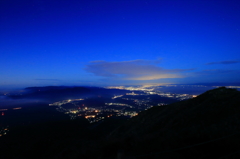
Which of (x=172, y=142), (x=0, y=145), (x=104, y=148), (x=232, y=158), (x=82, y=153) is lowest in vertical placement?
(x=0, y=145)

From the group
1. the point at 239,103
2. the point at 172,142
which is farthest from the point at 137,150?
the point at 239,103

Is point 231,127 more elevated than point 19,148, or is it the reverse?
point 231,127

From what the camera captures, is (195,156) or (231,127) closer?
(195,156)

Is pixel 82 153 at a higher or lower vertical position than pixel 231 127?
lower

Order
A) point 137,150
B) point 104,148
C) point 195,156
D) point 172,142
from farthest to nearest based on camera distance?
point 104,148
point 137,150
point 172,142
point 195,156

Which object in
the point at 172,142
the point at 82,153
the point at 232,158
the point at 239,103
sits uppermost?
the point at 239,103

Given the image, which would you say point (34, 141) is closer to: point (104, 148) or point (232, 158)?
point (104, 148)

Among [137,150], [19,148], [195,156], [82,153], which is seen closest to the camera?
[195,156]

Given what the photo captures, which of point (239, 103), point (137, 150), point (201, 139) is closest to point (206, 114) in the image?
point (239, 103)

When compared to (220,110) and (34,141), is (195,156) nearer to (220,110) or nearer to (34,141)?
(220,110)
